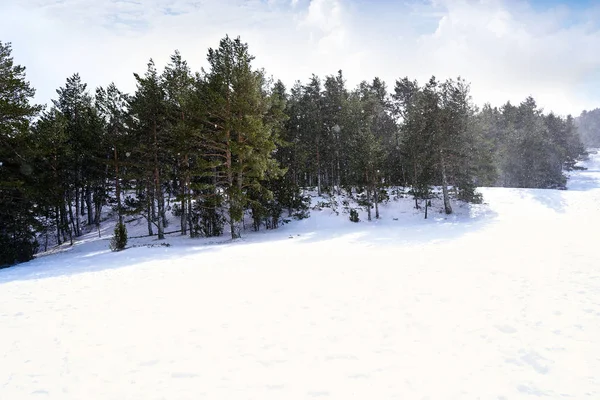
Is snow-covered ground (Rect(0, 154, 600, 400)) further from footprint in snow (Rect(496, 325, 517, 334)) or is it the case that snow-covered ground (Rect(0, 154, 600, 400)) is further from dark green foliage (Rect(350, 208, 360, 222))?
dark green foliage (Rect(350, 208, 360, 222))

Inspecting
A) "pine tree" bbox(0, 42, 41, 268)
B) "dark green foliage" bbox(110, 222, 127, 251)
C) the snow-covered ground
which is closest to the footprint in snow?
the snow-covered ground

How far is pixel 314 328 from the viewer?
609 centimetres

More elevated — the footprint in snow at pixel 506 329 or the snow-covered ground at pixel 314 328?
the snow-covered ground at pixel 314 328

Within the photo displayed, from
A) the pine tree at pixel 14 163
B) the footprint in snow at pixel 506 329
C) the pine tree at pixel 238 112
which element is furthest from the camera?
the pine tree at pixel 238 112

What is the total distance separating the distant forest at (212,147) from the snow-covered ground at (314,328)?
10274mm

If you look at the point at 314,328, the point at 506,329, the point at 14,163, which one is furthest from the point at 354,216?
the point at 14,163

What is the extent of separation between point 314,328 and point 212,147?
16823 mm

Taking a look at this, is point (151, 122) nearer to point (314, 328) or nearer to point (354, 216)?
point (354, 216)

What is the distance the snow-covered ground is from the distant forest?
10.3m

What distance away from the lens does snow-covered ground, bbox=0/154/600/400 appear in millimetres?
4191

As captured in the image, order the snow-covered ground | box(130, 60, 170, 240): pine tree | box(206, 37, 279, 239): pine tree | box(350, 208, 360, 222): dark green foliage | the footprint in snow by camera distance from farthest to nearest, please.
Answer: box(350, 208, 360, 222): dark green foliage → box(130, 60, 170, 240): pine tree → box(206, 37, 279, 239): pine tree → the footprint in snow → the snow-covered ground

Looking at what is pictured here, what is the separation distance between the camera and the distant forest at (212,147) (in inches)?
792

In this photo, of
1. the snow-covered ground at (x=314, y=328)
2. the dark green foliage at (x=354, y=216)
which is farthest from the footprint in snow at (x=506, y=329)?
the dark green foliage at (x=354, y=216)

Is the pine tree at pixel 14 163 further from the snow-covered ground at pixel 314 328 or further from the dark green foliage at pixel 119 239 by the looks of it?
the snow-covered ground at pixel 314 328
